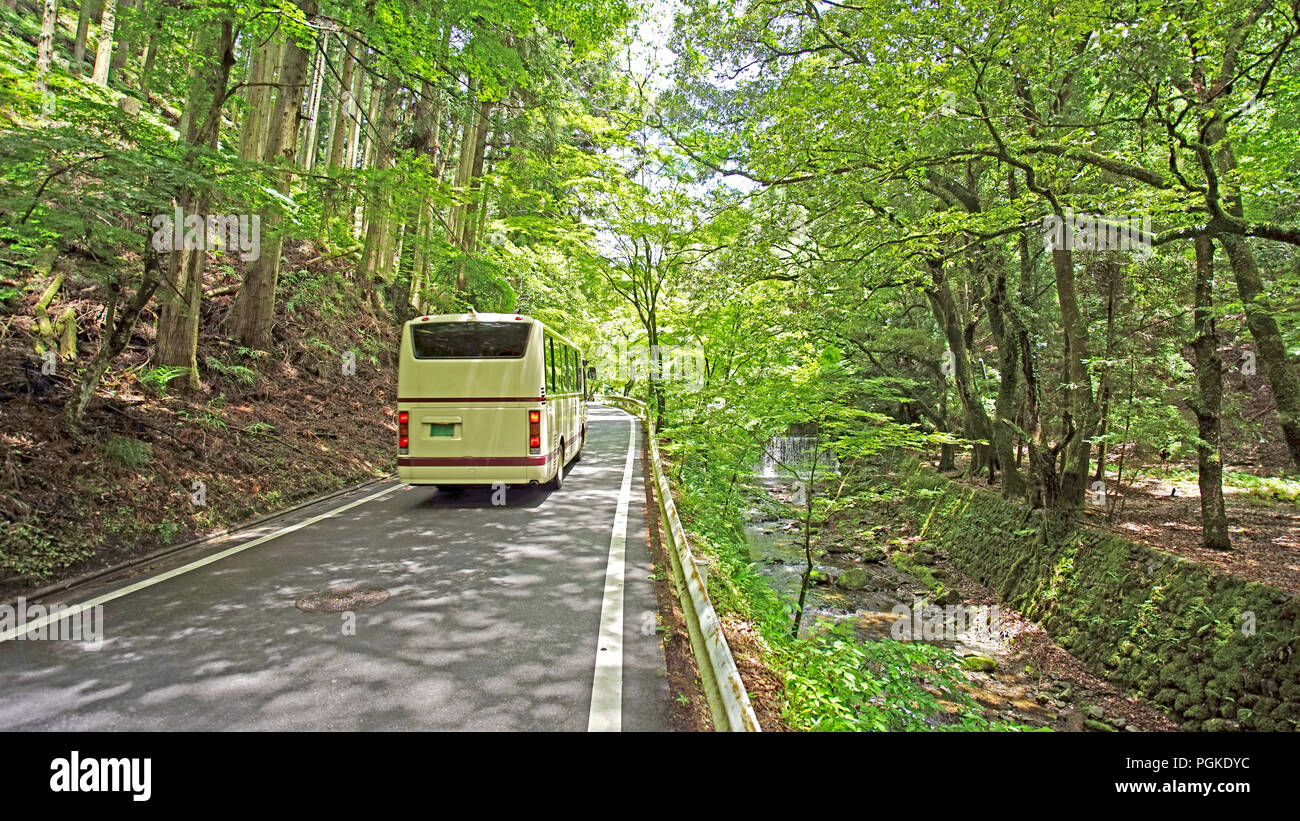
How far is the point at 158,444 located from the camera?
7.69 metres

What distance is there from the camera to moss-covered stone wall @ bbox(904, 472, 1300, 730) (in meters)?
7.18

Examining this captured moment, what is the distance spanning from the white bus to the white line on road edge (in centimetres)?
267

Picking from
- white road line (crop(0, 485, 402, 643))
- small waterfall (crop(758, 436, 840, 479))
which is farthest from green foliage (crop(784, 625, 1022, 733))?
white road line (crop(0, 485, 402, 643))

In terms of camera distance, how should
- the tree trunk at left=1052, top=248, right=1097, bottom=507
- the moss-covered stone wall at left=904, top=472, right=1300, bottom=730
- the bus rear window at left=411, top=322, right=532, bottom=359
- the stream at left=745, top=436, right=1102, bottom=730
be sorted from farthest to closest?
the tree trunk at left=1052, top=248, right=1097, bottom=507, the bus rear window at left=411, top=322, right=532, bottom=359, the stream at left=745, top=436, right=1102, bottom=730, the moss-covered stone wall at left=904, top=472, right=1300, bottom=730

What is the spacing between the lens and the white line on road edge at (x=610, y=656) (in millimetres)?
3094

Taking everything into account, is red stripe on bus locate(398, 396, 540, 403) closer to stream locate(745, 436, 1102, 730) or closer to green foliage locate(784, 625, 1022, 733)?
stream locate(745, 436, 1102, 730)

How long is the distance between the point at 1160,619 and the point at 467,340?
1173cm

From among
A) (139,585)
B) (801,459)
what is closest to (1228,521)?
(801,459)

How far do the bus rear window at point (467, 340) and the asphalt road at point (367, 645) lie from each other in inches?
118

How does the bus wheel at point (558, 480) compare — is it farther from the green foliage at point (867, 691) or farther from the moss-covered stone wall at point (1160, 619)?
the moss-covered stone wall at point (1160, 619)
